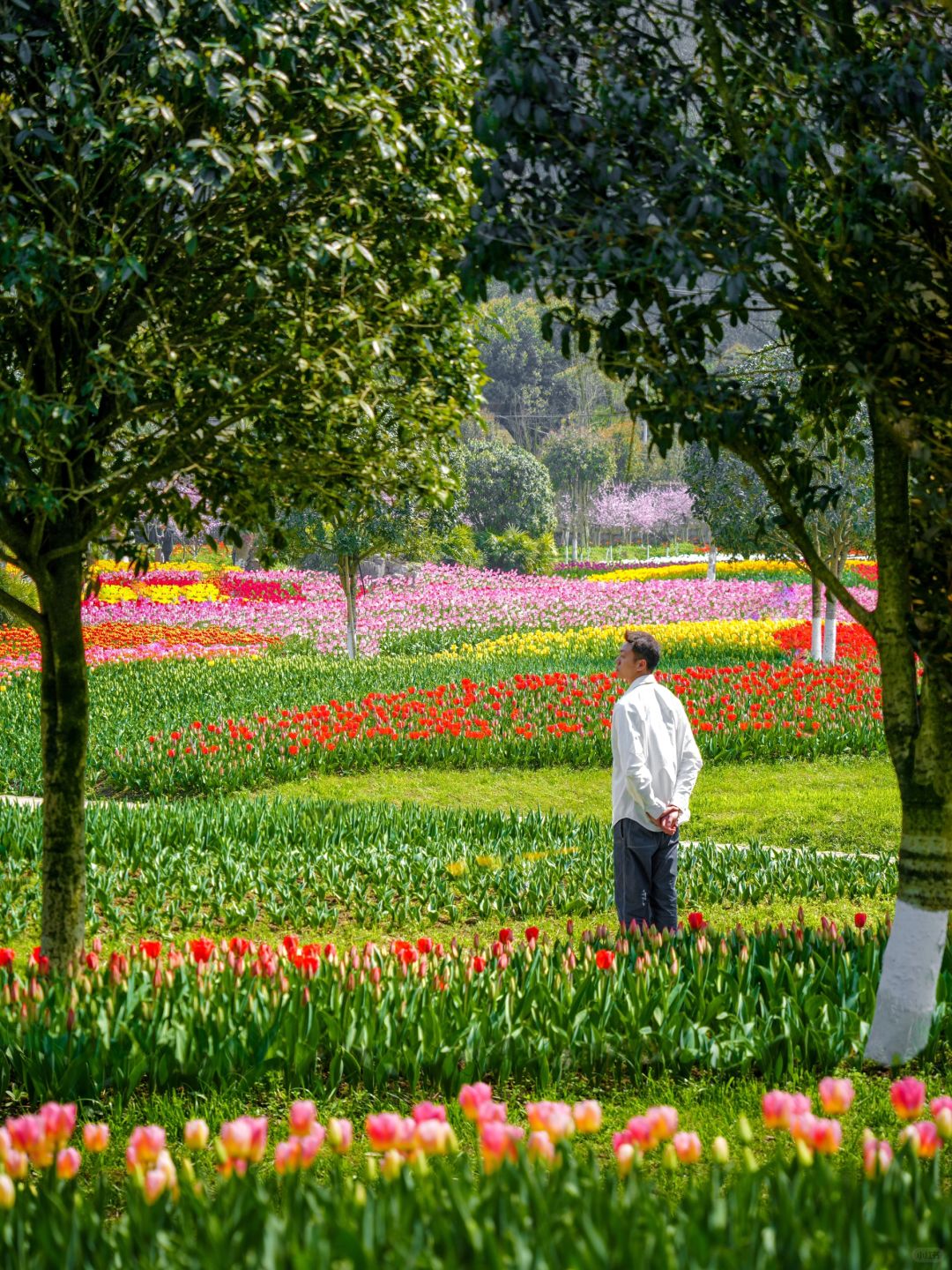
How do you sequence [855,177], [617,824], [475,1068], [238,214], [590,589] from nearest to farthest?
[855,177]
[475,1068]
[238,214]
[617,824]
[590,589]

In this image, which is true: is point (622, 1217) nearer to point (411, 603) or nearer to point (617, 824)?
point (617, 824)

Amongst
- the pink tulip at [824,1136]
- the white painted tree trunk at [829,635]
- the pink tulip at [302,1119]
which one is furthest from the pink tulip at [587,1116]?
the white painted tree trunk at [829,635]

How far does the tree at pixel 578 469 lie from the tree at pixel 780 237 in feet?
209

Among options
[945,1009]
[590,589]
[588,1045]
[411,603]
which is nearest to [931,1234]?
[588,1045]

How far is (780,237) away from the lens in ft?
12.5

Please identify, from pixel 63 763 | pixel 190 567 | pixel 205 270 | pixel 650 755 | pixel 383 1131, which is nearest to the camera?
pixel 383 1131

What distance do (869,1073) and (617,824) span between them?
1.90 m

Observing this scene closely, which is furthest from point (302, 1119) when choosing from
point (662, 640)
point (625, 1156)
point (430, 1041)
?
point (662, 640)

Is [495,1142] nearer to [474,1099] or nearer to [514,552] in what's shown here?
[474,1099]

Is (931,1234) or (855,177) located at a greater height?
(855,177)

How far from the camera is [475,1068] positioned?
12.9ft

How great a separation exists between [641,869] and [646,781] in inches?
21.9

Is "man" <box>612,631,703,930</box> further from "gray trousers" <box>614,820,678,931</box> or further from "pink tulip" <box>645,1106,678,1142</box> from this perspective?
"pink tulip" <box>645,1106,678,1142</box>

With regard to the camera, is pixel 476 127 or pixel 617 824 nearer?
pixel 476 127
